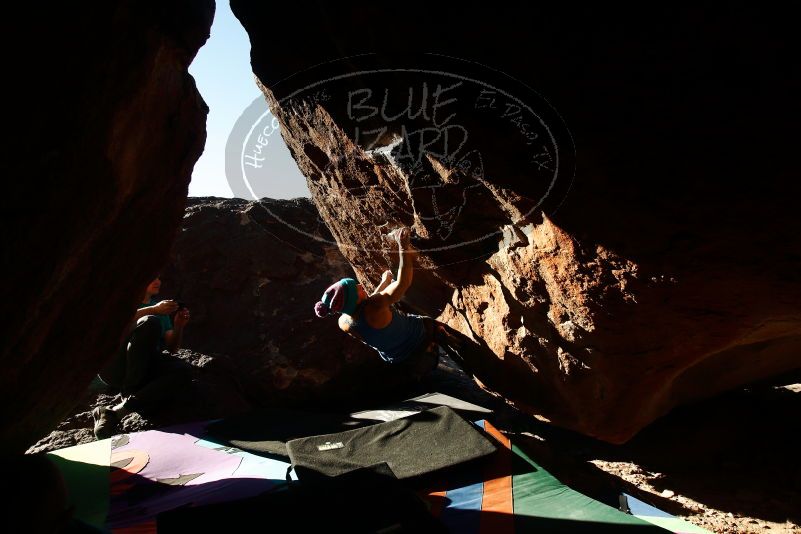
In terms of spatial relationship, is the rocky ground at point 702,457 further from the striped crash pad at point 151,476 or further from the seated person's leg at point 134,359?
the striped crash pad at point 151,476

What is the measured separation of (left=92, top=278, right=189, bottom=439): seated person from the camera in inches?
180

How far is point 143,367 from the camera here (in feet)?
15.1

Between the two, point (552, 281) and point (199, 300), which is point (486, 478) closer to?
point (552, 281)

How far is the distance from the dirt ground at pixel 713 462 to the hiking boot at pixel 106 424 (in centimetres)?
351

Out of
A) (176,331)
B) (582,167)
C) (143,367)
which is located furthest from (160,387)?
(582,167)

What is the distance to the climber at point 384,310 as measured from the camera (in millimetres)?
3459

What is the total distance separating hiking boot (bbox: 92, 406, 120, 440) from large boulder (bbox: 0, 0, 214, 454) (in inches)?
95.3

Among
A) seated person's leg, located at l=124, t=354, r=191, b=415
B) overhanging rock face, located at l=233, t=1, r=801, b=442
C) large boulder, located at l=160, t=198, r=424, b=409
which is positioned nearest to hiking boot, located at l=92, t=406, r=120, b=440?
seated person's leg, located at l=124, t=354, r=191, b=415

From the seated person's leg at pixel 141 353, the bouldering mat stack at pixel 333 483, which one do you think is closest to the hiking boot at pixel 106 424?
the seated person's leg at pixel 141 353

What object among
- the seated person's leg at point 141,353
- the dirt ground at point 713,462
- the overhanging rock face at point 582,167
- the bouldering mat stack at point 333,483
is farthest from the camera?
the seated person's leg at point 141,353

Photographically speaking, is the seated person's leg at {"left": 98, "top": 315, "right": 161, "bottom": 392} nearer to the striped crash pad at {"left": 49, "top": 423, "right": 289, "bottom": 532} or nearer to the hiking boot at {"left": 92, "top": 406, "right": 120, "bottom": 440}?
the hiking boot at {"left": 92, "top": 406, "right": 120, "bottom": 440}

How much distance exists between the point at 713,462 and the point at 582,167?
3.04m

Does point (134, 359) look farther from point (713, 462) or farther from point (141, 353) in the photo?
point (713, 462)

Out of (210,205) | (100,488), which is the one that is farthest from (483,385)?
(210,205)
